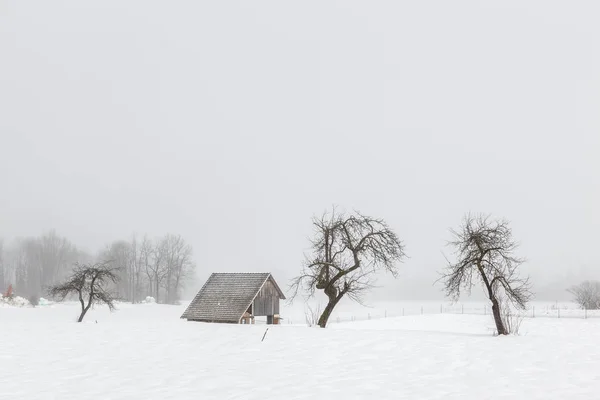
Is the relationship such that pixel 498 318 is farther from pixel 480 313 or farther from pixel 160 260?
pixel 160 260

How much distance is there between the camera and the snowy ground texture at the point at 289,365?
1255 centimetres

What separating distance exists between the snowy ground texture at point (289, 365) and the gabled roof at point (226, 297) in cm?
1143

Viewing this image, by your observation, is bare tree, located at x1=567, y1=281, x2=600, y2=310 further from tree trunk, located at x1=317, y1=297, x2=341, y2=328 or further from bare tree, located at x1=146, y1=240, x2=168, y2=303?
bare tree, located at x1=146, y1=240, x2=168, y2=303

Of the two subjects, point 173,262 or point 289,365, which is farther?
point 173,262

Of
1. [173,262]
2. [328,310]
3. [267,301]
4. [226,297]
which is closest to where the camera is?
[328,310]

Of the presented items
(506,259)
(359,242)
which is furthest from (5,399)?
(506,259)

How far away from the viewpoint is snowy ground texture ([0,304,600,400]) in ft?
41.2

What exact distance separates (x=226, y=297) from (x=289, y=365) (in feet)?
72.2

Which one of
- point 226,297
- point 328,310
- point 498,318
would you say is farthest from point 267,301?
point 498,318

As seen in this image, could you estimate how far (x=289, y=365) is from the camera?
52.3 feet

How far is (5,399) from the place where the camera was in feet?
40.9

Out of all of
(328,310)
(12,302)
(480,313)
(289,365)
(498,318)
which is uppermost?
(328,310)

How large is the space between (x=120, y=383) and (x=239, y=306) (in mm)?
22277

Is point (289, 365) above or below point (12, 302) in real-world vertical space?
above
